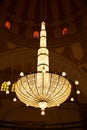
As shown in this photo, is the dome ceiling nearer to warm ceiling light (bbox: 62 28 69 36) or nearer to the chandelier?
warm ceiling light (bbox: 62 28 69 36)

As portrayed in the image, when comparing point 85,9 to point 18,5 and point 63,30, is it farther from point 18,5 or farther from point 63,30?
point 18,5

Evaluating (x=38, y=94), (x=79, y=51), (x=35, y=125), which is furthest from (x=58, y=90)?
(x=35, y=125)

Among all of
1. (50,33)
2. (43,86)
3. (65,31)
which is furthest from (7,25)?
(43,86)

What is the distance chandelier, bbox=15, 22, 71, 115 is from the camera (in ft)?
27.3

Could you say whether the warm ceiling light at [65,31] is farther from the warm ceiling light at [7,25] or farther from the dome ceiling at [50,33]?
the warm ceiling light at [7,25]

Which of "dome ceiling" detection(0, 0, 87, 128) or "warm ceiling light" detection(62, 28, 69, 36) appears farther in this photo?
"warm ceiling light" detection(62, 28, 69, 36)

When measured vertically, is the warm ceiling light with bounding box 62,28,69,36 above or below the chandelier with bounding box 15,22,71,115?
above

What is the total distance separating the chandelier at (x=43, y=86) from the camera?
328 inches

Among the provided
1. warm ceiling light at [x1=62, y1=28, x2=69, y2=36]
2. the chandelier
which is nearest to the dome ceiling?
warm ceiling light at [x1=62, y1=28, x2=69, y2=36]

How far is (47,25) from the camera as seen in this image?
13.6 metres

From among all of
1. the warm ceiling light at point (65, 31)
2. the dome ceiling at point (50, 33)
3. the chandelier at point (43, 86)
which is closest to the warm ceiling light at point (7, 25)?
the dome ceiling at point (50, 33)

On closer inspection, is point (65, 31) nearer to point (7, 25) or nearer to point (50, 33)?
point (50, 33)

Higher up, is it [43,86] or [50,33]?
[50,33]

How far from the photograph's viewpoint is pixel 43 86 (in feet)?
27.2
